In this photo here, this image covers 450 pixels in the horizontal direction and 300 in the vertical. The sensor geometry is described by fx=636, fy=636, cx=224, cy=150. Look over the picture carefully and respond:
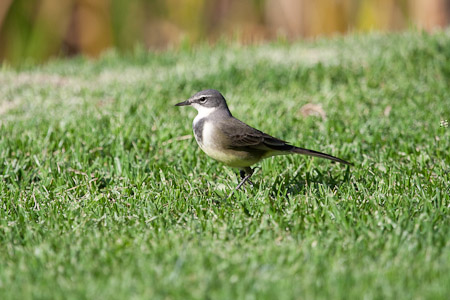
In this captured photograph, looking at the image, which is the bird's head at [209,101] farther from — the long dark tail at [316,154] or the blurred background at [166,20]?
the blurred background at [166,20]

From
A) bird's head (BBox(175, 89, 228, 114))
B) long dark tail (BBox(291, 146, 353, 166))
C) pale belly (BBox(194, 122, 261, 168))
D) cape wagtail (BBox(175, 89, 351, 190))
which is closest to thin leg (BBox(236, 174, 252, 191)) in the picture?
cape wagtail (BBox(175, 89, 351, 190))

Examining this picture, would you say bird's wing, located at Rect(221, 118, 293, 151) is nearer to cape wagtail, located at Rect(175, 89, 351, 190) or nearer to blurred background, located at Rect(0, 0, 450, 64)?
cape wagtail, located at Rect(175, 89, 351, 190)

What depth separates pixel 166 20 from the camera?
45.7 feet

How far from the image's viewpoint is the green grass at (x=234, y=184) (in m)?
3.34

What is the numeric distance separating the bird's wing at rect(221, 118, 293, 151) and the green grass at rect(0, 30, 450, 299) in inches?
13.7

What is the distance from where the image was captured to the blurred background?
12820 mm

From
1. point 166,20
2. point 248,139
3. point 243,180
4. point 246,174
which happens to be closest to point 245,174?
point 246,174

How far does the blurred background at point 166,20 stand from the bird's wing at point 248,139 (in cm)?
777

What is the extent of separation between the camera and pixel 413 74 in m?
8.09

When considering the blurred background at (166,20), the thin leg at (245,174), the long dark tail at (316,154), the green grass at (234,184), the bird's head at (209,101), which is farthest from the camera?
the blurred background at (166,20)

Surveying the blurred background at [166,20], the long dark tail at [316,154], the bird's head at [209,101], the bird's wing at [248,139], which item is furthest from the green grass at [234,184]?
the blurred background at [166,20]

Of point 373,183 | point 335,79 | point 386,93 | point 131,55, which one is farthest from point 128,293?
point 131,55

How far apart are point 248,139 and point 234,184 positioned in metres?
0.44

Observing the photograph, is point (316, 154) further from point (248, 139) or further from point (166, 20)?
point (166, 20)
